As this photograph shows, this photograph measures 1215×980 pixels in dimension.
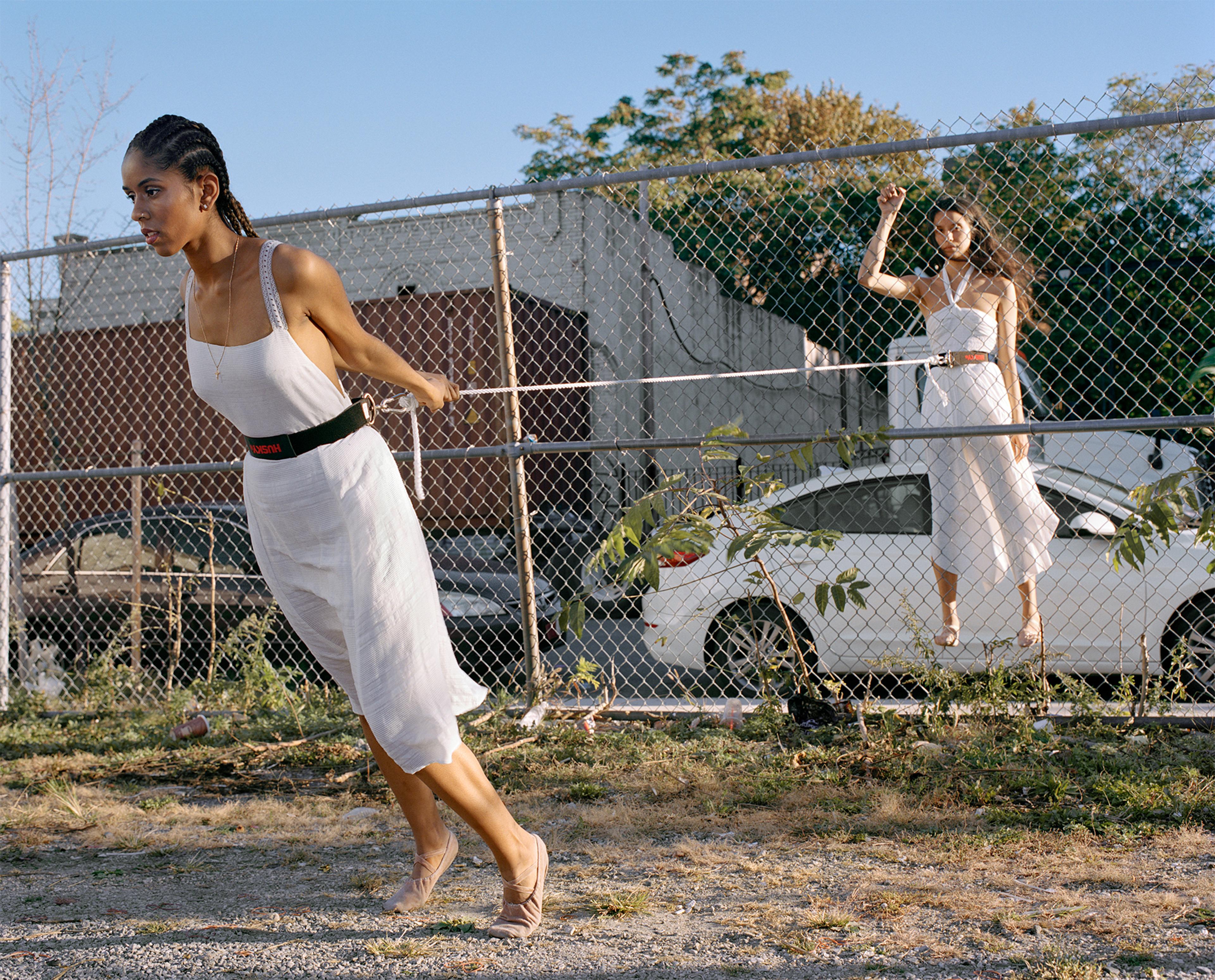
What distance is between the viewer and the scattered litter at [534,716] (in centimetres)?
515

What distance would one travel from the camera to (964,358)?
16.1 ft

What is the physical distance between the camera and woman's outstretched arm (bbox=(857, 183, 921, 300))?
182 inches

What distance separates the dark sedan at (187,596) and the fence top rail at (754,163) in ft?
6.77

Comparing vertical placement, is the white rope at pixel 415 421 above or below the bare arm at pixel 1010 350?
below

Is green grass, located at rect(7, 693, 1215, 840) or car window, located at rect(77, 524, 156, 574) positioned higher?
car window, located at rect(77, 524, 156, 574)

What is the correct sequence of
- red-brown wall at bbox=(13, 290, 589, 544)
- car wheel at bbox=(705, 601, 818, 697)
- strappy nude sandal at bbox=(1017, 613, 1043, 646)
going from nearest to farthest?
strappy nude sandal at bbox=(1017, 613, 1043, 646), car wheel at bbox=(705, 601, 818, 697), red-brown wall at bbox=(13, 290, 589, 544)

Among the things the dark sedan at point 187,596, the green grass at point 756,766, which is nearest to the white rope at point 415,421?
the green grass at point 756,766

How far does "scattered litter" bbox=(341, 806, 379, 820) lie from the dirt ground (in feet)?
0.20

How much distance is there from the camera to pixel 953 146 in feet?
14.6

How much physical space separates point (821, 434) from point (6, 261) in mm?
4588

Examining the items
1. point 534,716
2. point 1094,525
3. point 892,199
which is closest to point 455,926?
point 534,716

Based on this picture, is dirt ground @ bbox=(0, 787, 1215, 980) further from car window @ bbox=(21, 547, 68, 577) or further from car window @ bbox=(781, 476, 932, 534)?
car window @ bbox=(21, 547, 68, 577)

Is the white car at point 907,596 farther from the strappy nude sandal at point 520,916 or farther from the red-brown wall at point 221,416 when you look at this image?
the red-brown wall at point 221,416

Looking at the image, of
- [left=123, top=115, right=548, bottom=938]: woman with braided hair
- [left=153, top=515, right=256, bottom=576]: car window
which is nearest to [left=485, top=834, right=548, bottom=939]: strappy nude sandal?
[left=123, top=115, right=548, bottom=938]: woman with braided hair
